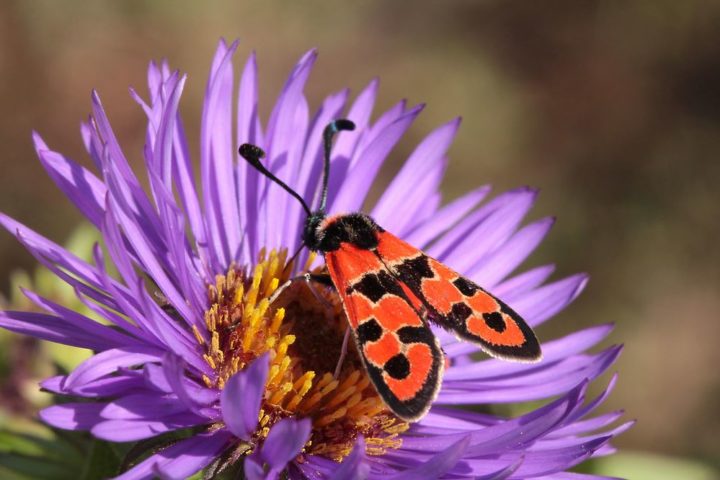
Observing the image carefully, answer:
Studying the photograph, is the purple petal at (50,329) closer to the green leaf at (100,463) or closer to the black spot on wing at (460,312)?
the green leaf at (100,463)

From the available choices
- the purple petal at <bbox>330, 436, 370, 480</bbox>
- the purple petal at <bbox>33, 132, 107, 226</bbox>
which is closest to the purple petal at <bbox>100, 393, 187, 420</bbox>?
the purple petal at <bbox>330, 436, 370, 480</bbox>

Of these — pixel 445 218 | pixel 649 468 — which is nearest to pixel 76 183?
pixel 445 218

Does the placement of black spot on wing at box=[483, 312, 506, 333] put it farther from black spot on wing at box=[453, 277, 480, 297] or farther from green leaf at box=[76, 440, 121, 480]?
green leaf at box=[76, 440, 121, 480]

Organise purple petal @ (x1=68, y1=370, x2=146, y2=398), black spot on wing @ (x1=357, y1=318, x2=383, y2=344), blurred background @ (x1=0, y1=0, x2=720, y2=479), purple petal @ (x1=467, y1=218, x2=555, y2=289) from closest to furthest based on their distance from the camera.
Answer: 1. purple petal @ (x1=68, y1=370, x2=146, y2=398)
2. black spot on wing @ (x1=357, y1=318, x2=383, y2=344)
3. purple petal @ (x1=467, y1=218, x2=555, y2=289)
4. blurred background @ (x1=0, y1=0, x2=720, y2=479)

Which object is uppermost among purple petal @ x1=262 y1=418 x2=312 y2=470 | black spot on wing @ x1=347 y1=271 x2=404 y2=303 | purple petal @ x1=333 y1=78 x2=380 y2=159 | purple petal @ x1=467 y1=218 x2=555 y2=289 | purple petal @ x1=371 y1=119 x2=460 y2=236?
purple petal @ x1=333 y1=78 x2=380 y2=159

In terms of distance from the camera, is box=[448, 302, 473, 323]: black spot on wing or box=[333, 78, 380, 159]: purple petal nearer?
box=[448, 302, 473, 323]: black spot on wing

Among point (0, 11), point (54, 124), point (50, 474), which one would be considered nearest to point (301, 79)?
point (50, 474)
